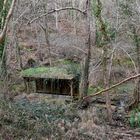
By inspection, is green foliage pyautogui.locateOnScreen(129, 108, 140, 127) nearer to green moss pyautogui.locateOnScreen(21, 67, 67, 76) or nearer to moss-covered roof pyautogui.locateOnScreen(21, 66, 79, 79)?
moss-covered roof pyautogui.locateOnScreen(21, 66, 79, 79)

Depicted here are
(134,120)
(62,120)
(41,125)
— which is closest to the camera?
(41,125)

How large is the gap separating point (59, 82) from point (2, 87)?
356 cm

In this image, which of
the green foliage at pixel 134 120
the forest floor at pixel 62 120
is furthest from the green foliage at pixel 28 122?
the green foliage at pixel 134 120

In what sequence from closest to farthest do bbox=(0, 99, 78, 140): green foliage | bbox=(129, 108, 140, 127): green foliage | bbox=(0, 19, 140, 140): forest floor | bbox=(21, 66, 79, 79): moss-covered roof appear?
bbox=(0, 99, 78, 140): green foliage, bbox=(0, 19, 140, 140): forest floor, bbox=(129, 108, 140, 127): green foliage, bbox=(21, 66, 79, 79): moss-covered roof

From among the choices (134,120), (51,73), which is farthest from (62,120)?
(51,73)

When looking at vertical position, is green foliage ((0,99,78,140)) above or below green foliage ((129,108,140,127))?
above

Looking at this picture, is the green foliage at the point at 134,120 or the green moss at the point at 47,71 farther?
the green moss at the point at 47,71

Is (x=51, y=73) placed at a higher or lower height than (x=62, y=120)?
higher

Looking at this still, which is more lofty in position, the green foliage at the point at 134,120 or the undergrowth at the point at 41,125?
the undergrowth at the point at 41,125

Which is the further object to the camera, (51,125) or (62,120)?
(62,120)

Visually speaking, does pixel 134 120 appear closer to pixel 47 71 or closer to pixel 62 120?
pixel 62 120

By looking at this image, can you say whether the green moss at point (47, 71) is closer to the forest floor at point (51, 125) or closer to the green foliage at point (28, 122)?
the forest floor at point (51, 125)

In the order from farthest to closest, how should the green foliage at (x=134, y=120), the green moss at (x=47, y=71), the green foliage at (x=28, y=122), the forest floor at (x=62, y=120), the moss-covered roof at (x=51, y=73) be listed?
1. the green moss at (x=47, y=71)
2. the moss-covered roof at (x=51, y=73)
3. the green foliage at (x=134, y=120)
4. the forest floor at (x=62, y=120)
5. the green foliage at (x=28, y=122)

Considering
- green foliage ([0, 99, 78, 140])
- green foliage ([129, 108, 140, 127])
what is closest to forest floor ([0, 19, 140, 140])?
Result: green foliage ([0, 99, 78, 140])
